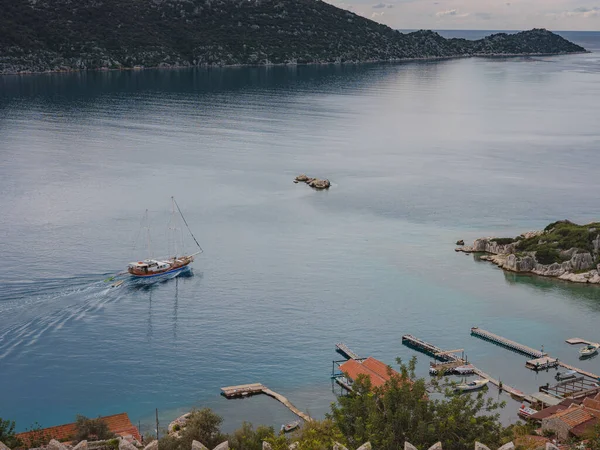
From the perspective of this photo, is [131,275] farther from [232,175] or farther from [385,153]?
[385,153]

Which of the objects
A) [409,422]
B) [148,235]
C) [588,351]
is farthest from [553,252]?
[409,422]

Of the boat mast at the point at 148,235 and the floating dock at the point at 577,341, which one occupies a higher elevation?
the boat mast at the point at 148,235

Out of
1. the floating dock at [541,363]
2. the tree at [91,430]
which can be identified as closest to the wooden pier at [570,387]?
the floating dock at [541,363]

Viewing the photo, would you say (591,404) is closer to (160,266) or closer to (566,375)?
(566,375)

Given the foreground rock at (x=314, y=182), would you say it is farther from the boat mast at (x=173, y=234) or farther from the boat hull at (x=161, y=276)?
the boat hull at (x=161, y=276)

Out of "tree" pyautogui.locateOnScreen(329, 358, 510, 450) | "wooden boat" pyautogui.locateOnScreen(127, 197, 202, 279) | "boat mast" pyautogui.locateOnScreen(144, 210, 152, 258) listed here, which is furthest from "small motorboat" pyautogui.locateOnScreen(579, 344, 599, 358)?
"boat mast" pyautogui.locateOnScreen(144, 210, 152, 258)

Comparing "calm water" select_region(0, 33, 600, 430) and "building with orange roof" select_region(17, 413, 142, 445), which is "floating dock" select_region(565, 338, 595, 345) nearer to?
"calm water" select_region(0, 33, 600, 430)

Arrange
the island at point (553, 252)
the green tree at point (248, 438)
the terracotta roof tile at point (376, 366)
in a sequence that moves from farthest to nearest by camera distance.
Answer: the island at point (553, 252) → the terracotta roof tile at point (376, 366) → the green tree at point (248, 438)
